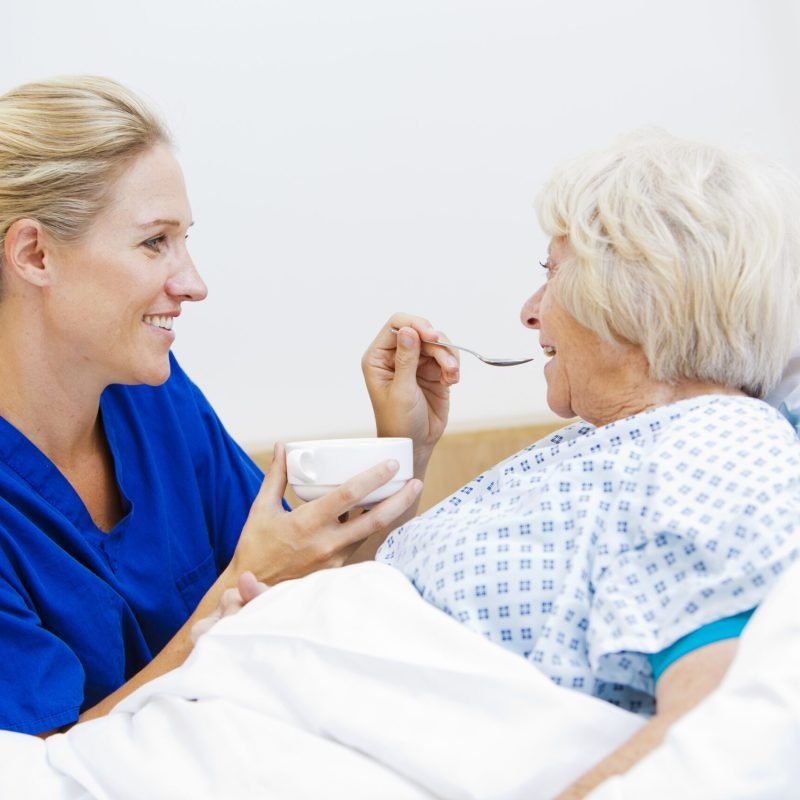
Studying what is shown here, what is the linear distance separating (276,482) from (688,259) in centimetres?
56

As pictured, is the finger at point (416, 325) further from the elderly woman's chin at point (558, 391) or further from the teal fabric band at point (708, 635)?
the teal fabric band at point (708, 635)

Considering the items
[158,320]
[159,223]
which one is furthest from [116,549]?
[159,223]

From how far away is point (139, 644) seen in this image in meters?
1.38

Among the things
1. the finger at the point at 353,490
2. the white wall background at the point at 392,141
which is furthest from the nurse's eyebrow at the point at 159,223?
the white wall background at the point at 392,141

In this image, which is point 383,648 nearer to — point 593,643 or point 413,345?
point 593,643

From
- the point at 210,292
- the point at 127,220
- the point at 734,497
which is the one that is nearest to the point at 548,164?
the point at 210,292

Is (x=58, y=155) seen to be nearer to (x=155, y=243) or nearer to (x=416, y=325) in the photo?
(x=155, y=243)

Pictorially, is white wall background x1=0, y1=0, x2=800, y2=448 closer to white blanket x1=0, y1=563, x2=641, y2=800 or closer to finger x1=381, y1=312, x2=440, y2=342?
finger x1=381, y1=312, x2=440, y2=342

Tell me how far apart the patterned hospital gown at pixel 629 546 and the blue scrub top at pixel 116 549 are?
445mm

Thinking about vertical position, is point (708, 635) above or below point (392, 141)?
below

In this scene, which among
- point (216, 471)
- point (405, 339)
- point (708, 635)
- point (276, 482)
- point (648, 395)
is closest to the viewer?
point (708, 635)

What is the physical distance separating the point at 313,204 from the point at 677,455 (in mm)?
1394

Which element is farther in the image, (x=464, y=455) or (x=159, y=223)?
(x=464, y=455)

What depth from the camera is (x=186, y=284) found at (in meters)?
1.38
